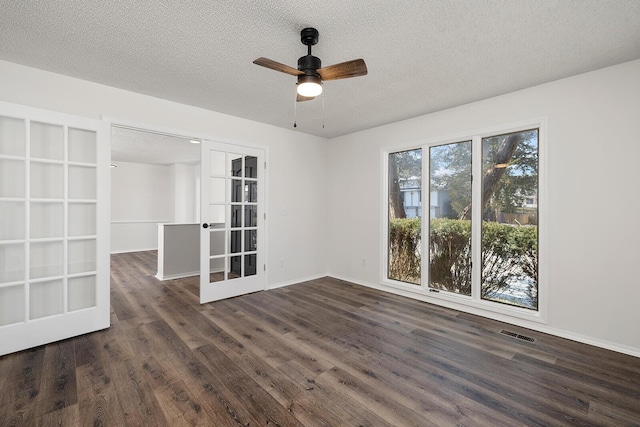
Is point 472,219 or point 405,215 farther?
point 405,215

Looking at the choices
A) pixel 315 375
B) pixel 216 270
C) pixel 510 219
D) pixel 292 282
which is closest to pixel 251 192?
pixel 216 270

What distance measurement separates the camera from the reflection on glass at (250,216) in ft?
14.0

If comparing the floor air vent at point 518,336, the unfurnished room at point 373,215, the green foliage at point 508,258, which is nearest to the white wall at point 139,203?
the unfurnished room at point 373,215

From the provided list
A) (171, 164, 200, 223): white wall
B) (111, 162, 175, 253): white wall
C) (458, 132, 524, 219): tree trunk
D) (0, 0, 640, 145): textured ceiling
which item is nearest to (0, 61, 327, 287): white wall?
(0, 0, 640, 145): textured ceiling

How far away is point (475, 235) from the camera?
3.48 metres

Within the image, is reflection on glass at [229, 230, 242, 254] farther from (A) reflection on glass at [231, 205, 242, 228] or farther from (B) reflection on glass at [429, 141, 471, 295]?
(B) reflection on glass at [429, 141, 471, 295]

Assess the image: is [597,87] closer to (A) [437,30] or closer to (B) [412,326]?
(A) [437,30]

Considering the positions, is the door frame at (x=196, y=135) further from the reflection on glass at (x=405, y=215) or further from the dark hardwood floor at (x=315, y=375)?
the reflection on glass at (x=405, y=215)

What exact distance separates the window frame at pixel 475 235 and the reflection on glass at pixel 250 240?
1964mm

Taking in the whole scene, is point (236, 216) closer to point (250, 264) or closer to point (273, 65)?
point (250, 264)

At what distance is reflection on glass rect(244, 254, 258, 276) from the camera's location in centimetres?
426

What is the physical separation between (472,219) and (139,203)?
8704mm

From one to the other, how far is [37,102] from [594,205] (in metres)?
5.31

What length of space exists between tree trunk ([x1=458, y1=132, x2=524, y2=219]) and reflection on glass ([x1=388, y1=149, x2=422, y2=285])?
86cm
